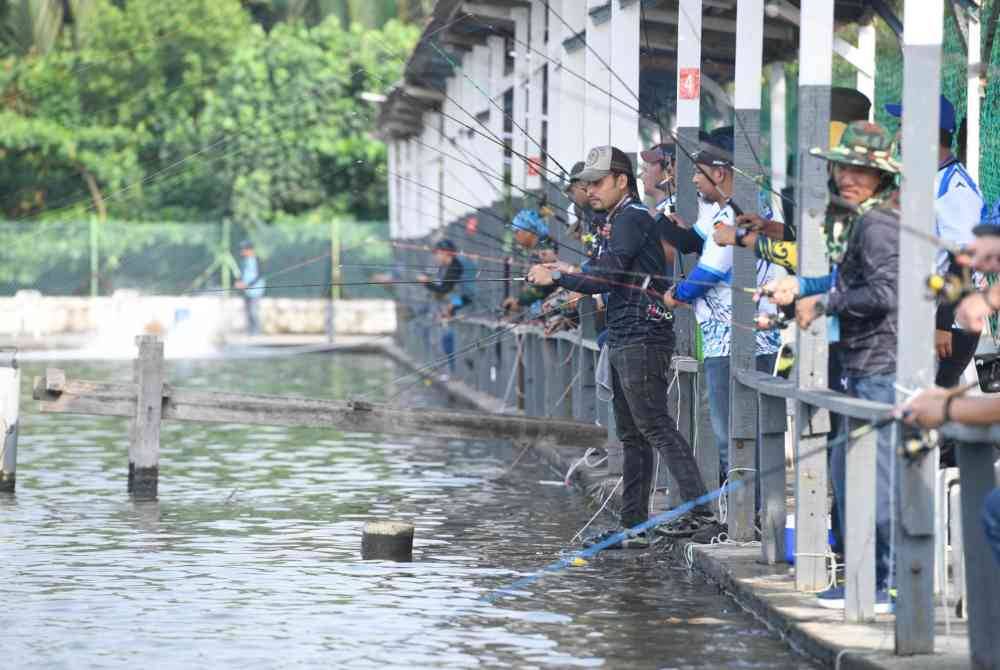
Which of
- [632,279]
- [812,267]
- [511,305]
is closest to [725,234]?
A: [812,267]

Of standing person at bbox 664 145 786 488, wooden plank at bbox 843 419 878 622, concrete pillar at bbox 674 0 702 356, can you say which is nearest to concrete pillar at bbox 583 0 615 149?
concrete pillar at bbox 674 0 702 356

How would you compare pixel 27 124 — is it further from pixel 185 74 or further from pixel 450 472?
pixel 450 472

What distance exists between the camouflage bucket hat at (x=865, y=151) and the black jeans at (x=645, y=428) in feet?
9.79

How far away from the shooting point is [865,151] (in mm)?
8531

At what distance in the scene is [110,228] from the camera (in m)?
45.4

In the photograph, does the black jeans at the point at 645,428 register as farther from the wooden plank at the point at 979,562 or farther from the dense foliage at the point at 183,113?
the dense foliage at the point at 183,113

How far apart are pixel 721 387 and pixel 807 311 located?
2819 millimetres

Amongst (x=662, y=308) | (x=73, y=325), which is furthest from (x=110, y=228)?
(x=662, y=308)

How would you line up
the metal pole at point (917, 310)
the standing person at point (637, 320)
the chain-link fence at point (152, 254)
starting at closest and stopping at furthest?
the metal pole at point (917, 310), the standing person at point (637, 320), the chain-link fence at point (152, 254)

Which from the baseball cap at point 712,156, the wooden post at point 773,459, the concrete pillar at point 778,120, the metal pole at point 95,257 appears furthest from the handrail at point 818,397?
the metal pole at point 95,257

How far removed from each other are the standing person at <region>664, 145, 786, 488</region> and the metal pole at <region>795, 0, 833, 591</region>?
1609 mm

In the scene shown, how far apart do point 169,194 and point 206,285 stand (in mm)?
7772

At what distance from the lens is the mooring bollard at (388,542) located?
37.7 ft

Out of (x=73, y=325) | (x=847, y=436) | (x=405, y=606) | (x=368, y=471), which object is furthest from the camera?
(x=73, y=325)
